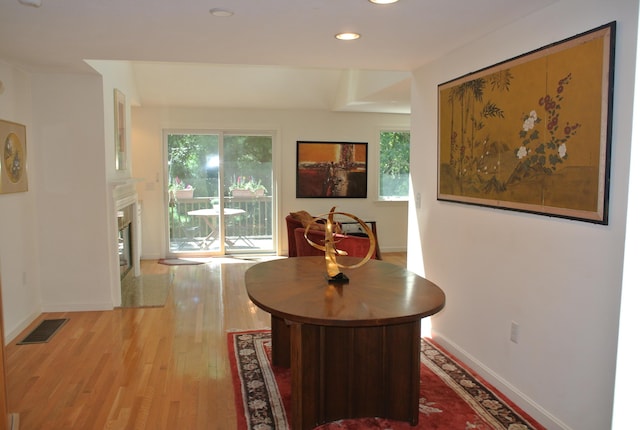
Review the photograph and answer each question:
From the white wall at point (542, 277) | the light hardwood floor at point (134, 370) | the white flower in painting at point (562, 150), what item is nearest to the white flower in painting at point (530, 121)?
the white flower in painting at point (562, 150)

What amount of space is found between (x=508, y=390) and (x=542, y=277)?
0.75m

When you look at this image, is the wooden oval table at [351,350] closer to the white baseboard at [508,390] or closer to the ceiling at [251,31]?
the white baseboard at [508,390]

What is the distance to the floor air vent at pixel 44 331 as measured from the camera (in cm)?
377

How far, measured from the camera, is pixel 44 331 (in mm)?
3986

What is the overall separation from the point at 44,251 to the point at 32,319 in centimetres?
63

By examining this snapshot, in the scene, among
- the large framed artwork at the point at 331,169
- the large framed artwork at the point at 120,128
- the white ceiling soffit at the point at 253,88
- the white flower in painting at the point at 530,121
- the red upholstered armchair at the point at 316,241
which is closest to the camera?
the white flower in painting at the point at 530,121

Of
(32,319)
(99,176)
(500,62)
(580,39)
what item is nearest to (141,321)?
(32,319)

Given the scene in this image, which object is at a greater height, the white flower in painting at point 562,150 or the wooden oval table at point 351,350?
the white flower in painting at point 562,150

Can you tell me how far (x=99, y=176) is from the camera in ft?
14.9

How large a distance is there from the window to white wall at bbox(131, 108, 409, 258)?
0.13 metres

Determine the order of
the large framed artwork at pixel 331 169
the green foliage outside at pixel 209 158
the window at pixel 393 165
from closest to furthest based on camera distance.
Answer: the green foliage outside at pixel 209 158
the large framed artwork at pixel 331 169
the window at pixel 393 165

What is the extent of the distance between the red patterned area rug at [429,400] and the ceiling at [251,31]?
6.97 feet

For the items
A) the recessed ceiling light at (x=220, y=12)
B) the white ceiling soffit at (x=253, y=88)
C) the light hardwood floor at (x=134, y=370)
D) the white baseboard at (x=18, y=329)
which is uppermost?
the white ceiling soffit at (x=253, y=88)

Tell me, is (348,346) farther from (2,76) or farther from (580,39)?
(2,76)
